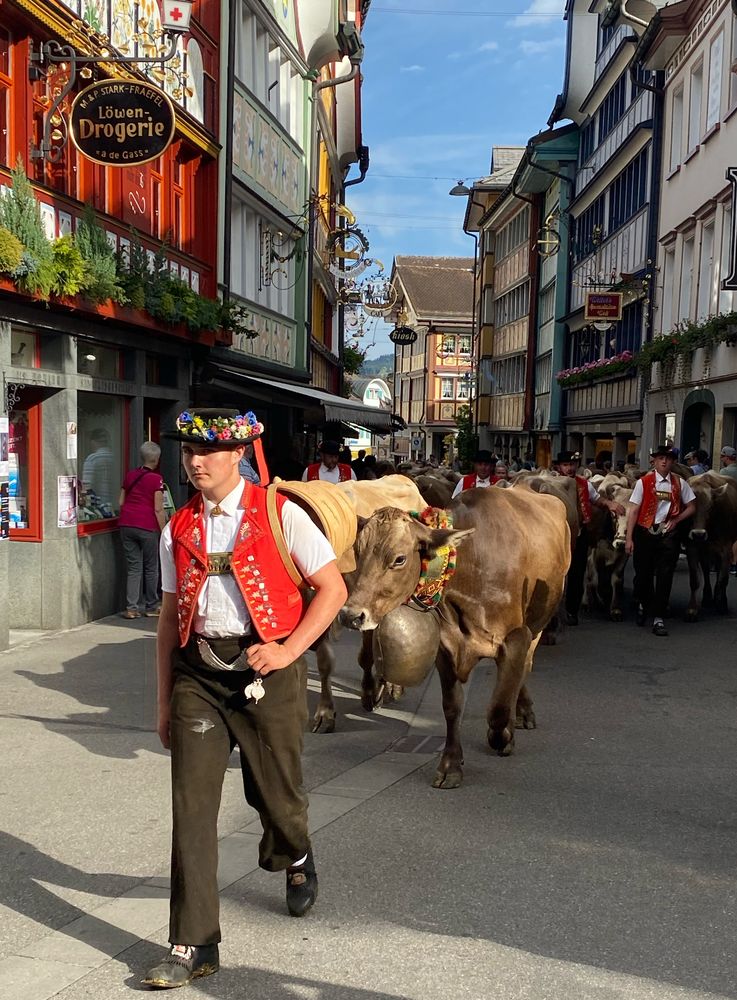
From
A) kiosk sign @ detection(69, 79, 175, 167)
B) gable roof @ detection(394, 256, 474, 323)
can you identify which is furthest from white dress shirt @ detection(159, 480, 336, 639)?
gable roof @ detection(394, 256, 474, 323)

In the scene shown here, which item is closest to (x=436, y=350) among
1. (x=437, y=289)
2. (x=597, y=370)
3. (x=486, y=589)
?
(x=437, y=289)

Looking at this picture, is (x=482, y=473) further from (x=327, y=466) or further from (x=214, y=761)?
(x=214, y=761)

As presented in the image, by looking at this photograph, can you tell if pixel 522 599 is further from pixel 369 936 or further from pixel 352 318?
pixel 352 318

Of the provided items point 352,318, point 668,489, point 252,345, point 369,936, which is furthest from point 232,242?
point 352,318

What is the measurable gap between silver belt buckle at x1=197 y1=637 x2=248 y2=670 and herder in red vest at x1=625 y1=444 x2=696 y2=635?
8.47 metres

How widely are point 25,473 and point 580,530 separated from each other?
5913 mm

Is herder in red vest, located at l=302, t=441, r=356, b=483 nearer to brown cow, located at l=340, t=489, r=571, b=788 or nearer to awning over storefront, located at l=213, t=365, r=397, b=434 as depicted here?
awning over storefront, located at l=213, t=365, r=397, b=434

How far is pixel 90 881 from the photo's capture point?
15.4 ft

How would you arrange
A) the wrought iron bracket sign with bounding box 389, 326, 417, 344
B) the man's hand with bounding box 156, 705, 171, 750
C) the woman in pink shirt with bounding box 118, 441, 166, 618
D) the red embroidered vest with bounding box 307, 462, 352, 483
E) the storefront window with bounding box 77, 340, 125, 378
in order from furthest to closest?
1. the wrought iron bracket sign with bounding box 389, 326, 417, 344
2. the red embroidered vest with bounding box 307, 462, 352, 483
3. the woman in pink shirt with bounding box 118, 441, 166, 618
4. the storefront window with bounding box 77, 340, 125, 378
5. the man's hand with bounding box 156, 705, 171, 750

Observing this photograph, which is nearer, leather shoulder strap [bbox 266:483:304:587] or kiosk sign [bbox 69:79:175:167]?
leather shoulder strap [bbox 266:483:304:587]

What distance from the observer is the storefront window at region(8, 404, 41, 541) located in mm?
10875

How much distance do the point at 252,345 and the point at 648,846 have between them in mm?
15824

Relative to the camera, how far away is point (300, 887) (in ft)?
14.1

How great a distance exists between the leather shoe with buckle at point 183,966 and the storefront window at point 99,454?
8.33 meters
